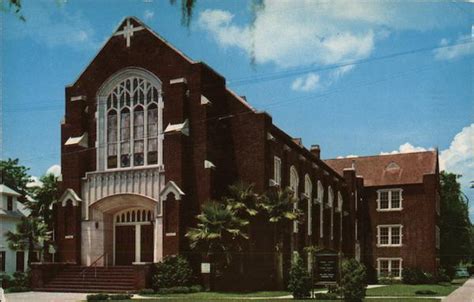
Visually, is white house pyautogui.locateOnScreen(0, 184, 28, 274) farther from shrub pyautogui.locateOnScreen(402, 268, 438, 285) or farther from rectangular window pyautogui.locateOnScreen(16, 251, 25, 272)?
shrub pyautogui.locateOnScreen(402, 268, 438, 285)

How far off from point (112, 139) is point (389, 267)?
32.9 meters

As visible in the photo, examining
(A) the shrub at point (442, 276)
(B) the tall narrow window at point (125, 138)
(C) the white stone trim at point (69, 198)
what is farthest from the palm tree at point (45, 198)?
(A) the shrub at point (442, 276)

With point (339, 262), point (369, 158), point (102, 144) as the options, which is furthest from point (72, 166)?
point (369, 158)

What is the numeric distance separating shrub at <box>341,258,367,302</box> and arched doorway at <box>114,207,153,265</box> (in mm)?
12949

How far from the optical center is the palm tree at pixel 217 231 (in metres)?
29.9

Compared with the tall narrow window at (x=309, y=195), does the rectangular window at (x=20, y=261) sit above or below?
below

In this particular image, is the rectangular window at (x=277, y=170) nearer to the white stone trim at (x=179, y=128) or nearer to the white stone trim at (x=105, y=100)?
the white stone trim at (x=179, y=128)

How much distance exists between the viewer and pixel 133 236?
114ft

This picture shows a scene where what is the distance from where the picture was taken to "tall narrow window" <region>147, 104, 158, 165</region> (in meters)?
33.9

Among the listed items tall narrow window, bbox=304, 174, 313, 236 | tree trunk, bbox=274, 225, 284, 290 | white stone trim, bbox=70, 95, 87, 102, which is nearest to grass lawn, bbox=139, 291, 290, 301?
tree trunk, bbox=274, 225, 284, 290

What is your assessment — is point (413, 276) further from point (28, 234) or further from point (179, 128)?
point (28, 234)

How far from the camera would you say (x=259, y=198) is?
3306cm

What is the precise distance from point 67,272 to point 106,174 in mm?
5596

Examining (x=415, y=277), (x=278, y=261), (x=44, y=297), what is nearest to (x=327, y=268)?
(x=278, y=261)
